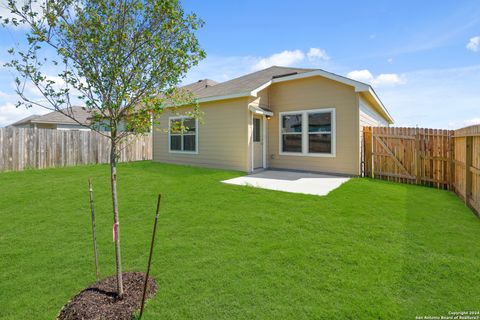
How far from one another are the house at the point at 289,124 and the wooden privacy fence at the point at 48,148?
378cm

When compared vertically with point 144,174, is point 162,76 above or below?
above

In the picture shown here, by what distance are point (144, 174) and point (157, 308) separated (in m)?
7.09

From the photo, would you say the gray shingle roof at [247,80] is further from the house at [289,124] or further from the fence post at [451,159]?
the fence post at [451,159]

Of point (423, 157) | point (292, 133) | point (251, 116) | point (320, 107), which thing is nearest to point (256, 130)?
point (251, 116)

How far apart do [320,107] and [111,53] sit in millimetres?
8074

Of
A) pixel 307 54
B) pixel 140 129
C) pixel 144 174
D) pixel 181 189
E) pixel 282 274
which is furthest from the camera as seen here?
pixel 307 54

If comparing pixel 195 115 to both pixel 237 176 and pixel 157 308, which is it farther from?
pixel 237 176

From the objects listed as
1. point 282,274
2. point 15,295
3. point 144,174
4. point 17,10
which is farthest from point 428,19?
point 15,295

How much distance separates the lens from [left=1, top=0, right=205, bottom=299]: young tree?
2.19 metres

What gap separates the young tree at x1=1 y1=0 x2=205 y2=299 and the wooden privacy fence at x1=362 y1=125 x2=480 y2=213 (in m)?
6.47

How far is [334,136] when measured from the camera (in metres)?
8.80

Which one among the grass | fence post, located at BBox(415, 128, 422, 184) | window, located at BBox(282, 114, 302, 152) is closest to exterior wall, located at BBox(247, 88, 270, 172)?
window, located at BBox(282, 114, 302, 152)

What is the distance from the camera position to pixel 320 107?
905cm

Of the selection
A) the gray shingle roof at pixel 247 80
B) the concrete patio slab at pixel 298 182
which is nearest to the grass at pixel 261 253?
the concrete patio slab at pixel 298 182
